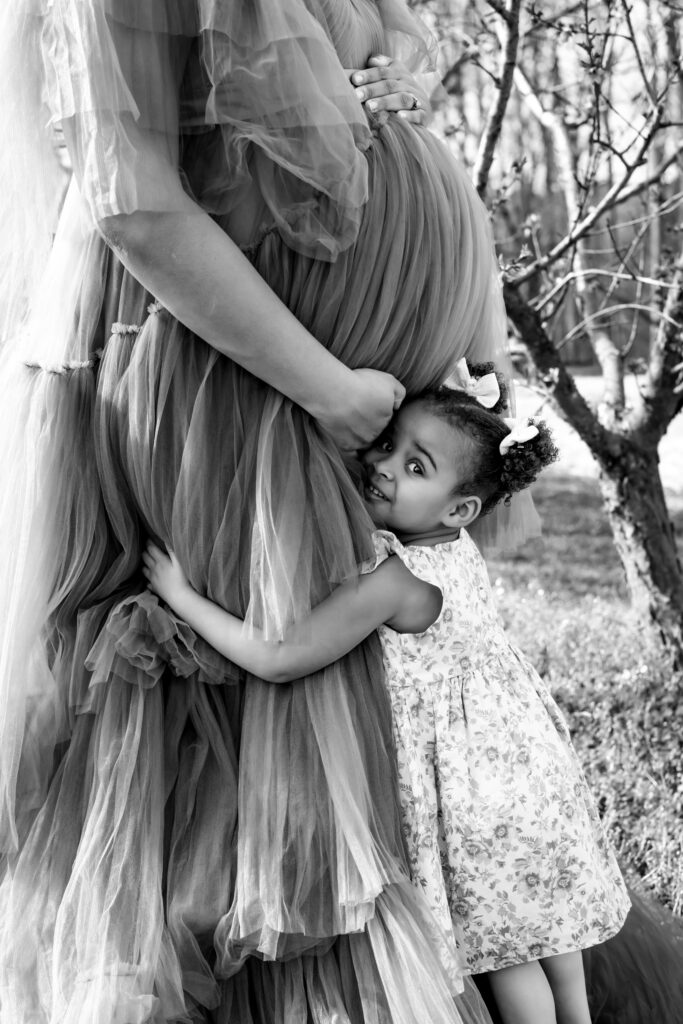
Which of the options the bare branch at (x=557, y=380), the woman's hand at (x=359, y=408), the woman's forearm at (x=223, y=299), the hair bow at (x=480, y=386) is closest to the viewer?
the woman's forearm at (x=223, y=299)

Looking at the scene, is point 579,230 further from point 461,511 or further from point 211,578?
point 211,578

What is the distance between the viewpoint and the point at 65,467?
1657mm

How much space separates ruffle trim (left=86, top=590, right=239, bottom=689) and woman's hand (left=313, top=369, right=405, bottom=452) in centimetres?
37

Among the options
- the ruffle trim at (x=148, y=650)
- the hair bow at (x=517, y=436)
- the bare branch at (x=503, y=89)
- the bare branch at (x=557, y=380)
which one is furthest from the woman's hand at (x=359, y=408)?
the bare branch at (x=557, y=380)

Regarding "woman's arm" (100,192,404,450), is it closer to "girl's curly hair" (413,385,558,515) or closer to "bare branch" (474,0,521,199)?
"girl's curly hair" (413,385,558,515)

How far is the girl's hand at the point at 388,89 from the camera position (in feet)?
5.62

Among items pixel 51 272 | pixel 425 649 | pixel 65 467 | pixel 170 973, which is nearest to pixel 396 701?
pixel 425 649

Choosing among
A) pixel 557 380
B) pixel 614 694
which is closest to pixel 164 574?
pixel 557 380

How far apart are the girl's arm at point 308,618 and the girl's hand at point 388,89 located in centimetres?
71

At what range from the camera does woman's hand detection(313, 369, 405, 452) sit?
5.25ft

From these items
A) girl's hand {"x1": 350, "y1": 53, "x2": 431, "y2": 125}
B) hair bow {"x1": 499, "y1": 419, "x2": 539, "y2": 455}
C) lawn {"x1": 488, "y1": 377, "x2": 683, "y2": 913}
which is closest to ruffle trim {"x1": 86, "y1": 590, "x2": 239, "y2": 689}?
hair bow {"x1": 499, "y1": 419, "x2": 539, "y2": 455}

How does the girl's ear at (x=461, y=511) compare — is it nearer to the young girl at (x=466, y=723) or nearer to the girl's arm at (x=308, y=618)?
the young girl at (x=466, y=723)

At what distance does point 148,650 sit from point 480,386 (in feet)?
2.31

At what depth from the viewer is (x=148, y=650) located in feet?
5.35
